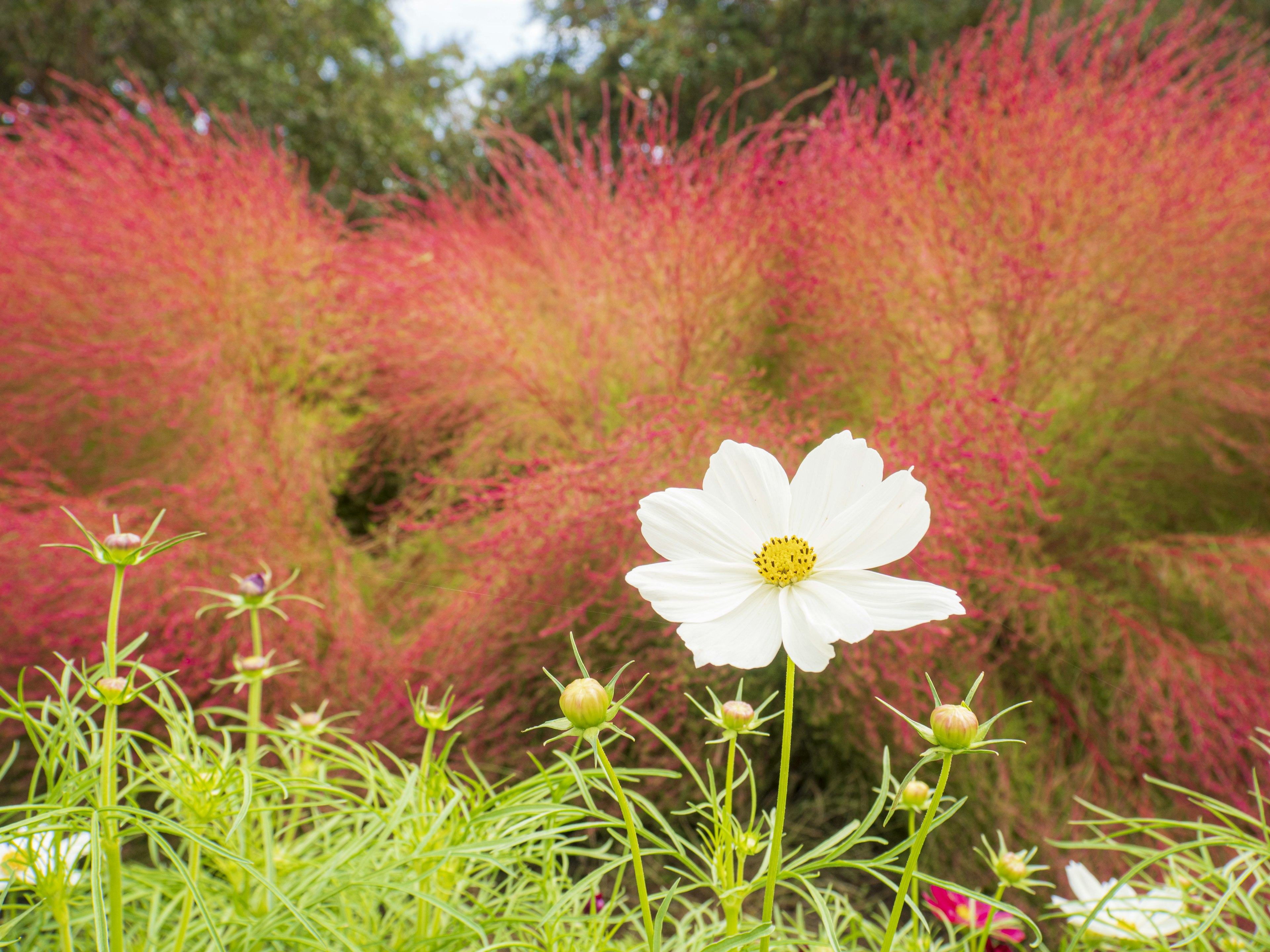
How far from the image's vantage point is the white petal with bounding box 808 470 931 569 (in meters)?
0.28

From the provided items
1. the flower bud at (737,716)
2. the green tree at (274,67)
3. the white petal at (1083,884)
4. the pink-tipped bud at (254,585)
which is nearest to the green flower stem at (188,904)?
the pink-tipped bud at (254,585)

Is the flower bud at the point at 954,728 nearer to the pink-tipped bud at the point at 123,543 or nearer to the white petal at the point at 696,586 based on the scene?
the white petal at the point at 696,586

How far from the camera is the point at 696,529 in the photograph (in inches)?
12.2

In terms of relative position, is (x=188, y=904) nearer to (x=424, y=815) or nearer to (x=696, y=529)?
(x=424, y=815)

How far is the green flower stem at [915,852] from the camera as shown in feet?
0.81

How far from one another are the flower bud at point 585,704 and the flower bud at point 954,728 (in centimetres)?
10

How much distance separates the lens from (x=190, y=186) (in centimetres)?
150

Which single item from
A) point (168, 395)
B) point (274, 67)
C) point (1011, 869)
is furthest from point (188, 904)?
point (274, 67)

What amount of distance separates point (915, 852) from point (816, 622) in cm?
8

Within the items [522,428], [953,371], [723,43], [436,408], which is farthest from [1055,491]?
[723,43]

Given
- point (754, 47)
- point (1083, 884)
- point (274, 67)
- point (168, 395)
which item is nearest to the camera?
point (1083, 884)

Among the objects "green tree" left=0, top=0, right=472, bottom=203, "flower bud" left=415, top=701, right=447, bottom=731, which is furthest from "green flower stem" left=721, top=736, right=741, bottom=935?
"green tree" left=0, top=0, right=472, bottom=203

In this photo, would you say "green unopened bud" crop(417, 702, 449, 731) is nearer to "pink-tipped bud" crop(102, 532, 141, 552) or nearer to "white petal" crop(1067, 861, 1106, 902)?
"pink-tipped bud" crop(102, 532, 141, 552)

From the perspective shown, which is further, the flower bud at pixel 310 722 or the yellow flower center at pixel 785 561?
the flower bud at pixel 310 722
